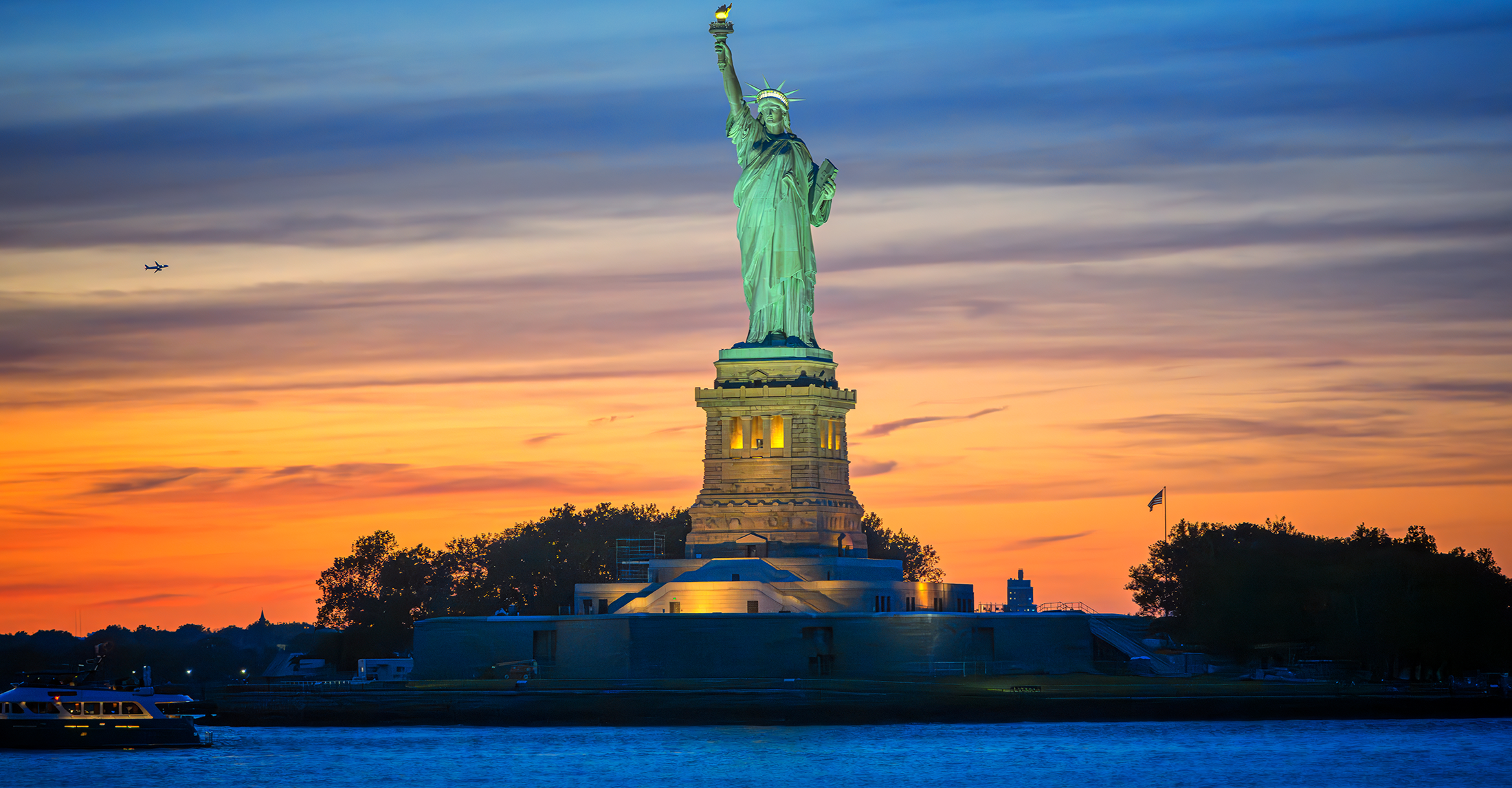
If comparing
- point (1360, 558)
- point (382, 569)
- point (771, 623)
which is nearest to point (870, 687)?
point (771, 623)

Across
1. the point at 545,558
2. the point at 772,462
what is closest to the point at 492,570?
the point at 545,558

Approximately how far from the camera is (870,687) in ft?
313

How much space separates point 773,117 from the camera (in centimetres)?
10644

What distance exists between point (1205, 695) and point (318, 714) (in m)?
35.0

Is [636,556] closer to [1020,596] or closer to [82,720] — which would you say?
[1020,596]

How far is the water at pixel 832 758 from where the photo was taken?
81.0 metres

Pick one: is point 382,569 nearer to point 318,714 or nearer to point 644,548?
point 644,548

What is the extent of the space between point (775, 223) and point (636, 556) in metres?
24.1

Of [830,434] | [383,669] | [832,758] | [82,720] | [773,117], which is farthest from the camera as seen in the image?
[383,669]

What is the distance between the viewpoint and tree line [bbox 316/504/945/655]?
130625 mm

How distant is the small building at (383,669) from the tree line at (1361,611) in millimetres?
34561

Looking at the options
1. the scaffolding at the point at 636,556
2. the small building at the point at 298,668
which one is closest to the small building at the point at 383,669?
the small building at the point at 298,668

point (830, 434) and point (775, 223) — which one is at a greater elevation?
point (775, 223)

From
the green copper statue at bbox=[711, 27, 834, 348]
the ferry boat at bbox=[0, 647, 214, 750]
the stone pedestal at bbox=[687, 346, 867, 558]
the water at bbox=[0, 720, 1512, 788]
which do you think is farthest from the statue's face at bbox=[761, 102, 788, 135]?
the ferry boat at bbox=[0, 647, 214, 750]
